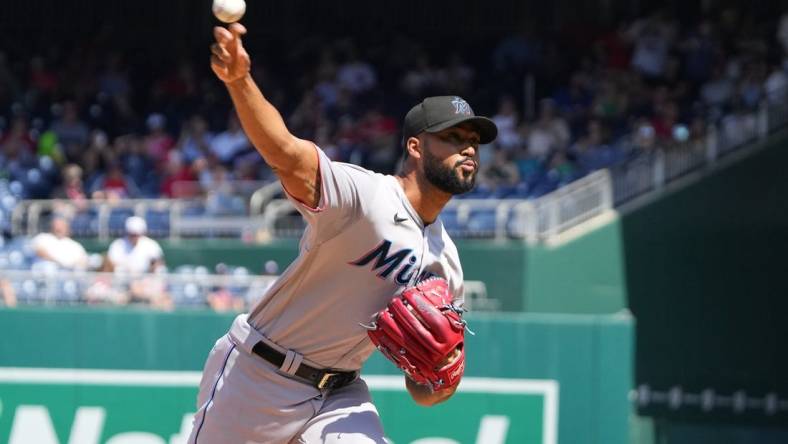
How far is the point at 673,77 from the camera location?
15477 millimetres

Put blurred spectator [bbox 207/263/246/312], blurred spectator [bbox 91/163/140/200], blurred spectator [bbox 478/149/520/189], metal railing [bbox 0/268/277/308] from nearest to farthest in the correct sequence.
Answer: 1. metal railing [bbox 0/268/277/308]
2. blurred spectator [bbox 207/263/246/312]
3. blurred spectator [bbox 478/149/520/189]
4. blurred spectator [bbox 91/163/140/200]

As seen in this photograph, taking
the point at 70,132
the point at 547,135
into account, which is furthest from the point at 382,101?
the point at 70,132

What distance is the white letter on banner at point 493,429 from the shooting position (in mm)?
8930

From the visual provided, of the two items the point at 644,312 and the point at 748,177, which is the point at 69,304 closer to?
the point at 644,312

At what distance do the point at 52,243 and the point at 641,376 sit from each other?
6280 mm

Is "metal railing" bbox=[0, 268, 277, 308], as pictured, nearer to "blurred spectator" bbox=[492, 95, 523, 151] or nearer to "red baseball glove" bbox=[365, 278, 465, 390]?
"blurred spectator" bbox=[492, 95, 523, 151]

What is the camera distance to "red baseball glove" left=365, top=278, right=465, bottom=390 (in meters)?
4.96

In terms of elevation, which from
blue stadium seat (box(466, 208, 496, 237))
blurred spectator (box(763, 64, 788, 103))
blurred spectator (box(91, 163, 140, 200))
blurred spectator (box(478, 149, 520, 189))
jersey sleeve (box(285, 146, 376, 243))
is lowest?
jersey sleeve (box(285, 146, 376, 243))

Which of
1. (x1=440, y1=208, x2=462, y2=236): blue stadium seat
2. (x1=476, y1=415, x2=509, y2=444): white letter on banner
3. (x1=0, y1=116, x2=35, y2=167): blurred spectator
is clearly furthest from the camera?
(x1=0, y1=116, x2=35, y2=167): blurred spectator

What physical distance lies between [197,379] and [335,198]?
472 centimetres

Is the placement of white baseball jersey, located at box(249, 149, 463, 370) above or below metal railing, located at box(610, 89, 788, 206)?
below

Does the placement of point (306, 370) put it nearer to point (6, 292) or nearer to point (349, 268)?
point (349, 268)

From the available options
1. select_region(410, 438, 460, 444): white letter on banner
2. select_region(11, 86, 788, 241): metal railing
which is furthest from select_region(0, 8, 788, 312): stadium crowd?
select_region(410, 438, 460, 444): white letter on banner

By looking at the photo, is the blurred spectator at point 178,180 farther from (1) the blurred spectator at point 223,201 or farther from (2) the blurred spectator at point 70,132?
(2) the blurred spectator at point 70,132
